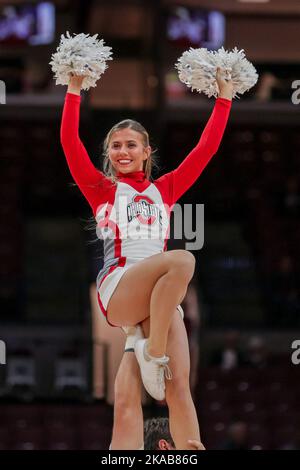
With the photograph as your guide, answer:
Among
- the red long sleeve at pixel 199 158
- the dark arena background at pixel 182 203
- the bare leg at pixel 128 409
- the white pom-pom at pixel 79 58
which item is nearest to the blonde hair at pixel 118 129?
the red long sleeve at pixel 199 158

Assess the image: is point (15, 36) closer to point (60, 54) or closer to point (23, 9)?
point (23, 9)

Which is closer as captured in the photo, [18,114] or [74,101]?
[74,101]

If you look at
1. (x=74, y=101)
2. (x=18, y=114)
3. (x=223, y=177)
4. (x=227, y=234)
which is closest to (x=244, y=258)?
(x=227, y=234)

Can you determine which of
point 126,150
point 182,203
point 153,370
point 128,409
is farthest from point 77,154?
point 182,203

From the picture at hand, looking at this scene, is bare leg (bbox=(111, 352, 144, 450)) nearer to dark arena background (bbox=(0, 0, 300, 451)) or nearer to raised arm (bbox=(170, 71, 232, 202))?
raised arm (bbox=(170, 71, 232, 202))

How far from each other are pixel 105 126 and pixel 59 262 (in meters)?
1.67

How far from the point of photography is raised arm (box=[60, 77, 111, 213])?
437cm

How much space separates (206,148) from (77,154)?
20.5 inches

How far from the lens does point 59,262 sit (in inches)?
516

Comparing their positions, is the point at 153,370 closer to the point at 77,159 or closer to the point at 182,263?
the point at 182,263

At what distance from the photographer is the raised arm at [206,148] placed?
14.8 feet

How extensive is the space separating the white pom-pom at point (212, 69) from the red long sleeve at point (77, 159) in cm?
48

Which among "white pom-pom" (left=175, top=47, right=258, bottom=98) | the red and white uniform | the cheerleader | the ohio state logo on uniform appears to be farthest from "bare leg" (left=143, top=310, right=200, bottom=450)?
"white pom-pom" (left=175, top=47, right=258, bottom=98)

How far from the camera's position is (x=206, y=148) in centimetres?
451
